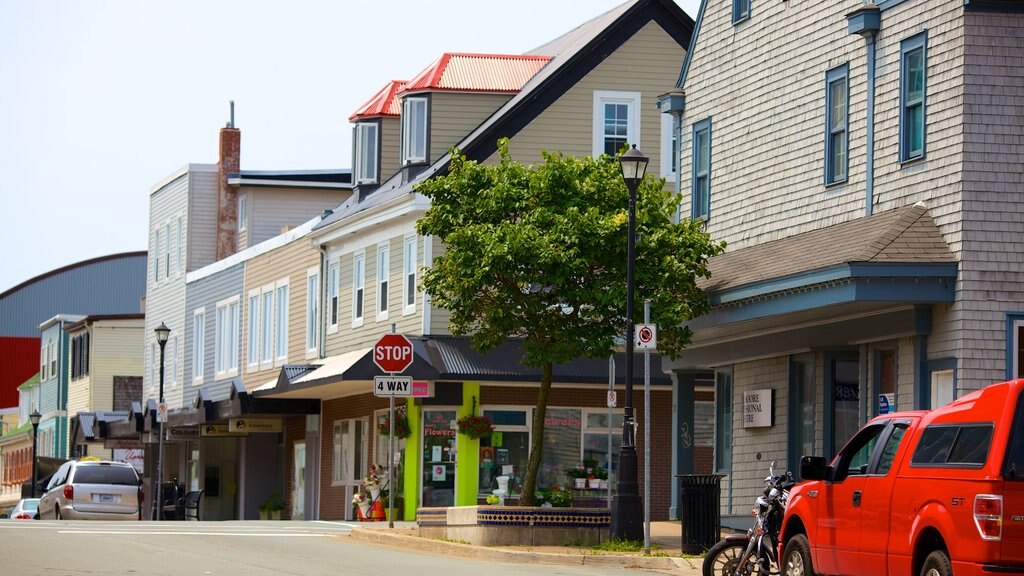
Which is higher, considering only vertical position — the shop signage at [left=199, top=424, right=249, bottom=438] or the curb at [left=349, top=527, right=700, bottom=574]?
the shop signage at [left=199, top=424, right=249, bottom=438]

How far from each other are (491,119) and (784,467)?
603 inches

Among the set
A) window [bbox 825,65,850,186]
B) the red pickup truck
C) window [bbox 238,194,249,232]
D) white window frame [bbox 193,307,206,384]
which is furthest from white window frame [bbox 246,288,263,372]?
the red pickup truck

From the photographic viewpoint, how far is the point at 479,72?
40094 mm

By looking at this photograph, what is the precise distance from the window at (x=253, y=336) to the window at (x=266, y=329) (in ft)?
1.19

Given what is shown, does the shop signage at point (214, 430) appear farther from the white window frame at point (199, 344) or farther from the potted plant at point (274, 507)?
the white window frame at point (199, 344)

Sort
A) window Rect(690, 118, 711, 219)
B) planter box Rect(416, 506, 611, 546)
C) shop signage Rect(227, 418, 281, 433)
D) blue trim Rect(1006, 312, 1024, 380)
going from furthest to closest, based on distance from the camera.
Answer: shop signage Rect(227, 418, 281, 433)
window Rect(690, 118, 711, 219)
planter box Rect(416, 506, 611, 546)
blue trim Rect(1006, 312, 1024, 380)

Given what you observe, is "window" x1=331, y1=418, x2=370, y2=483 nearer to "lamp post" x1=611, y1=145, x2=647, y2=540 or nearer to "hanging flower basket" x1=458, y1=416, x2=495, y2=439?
"hanging flower basket" x1=458, y1=416, x2=495, y2=439

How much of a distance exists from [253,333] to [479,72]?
38.2 ft

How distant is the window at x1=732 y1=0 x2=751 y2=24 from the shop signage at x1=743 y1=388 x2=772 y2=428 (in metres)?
5.84

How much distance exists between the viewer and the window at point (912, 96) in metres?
21.3

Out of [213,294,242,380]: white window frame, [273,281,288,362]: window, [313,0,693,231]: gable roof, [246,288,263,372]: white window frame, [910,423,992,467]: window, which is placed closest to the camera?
[910,423,992,467]: window

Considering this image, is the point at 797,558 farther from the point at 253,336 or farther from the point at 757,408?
the point at 253,336

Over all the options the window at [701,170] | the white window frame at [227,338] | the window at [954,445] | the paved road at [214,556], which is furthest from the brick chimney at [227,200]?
the window at [954,445]

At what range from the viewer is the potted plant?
153 ft
